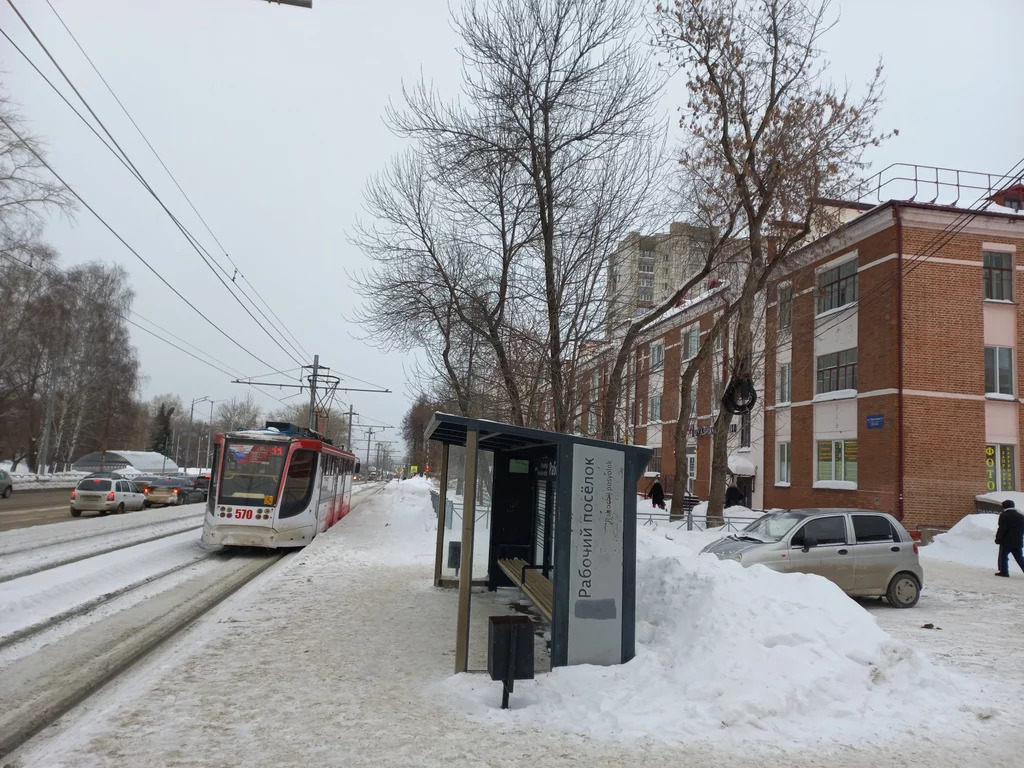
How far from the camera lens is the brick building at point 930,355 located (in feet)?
73.4

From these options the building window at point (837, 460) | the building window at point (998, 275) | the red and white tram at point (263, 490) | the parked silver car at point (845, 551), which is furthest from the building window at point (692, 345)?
the parked silver car at point (845, 551)

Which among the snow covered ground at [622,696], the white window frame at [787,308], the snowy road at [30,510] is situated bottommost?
the snowy road at [30,510]

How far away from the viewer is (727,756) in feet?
16.4

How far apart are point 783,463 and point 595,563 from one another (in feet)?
81.4

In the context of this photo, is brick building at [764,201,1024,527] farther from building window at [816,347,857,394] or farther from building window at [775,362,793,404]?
building window at [775,362,793,404]

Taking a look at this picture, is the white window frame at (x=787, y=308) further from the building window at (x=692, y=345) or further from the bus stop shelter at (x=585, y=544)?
the bus stop shelter at (x=585, y=544)

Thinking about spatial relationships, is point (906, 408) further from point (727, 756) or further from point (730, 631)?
point (727, 756)

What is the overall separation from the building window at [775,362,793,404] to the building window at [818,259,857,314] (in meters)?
3.27

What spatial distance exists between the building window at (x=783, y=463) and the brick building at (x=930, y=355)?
13.2 ft

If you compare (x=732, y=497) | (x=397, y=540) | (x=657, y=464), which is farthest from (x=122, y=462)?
(x=397, y=540)

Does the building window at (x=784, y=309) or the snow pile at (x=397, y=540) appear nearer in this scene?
the snow pile at (x=397, y=540)

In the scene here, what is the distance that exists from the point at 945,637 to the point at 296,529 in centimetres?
1339

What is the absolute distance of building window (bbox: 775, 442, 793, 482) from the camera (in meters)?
29.0

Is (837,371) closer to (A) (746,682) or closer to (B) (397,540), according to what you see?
(B) (397,540)
